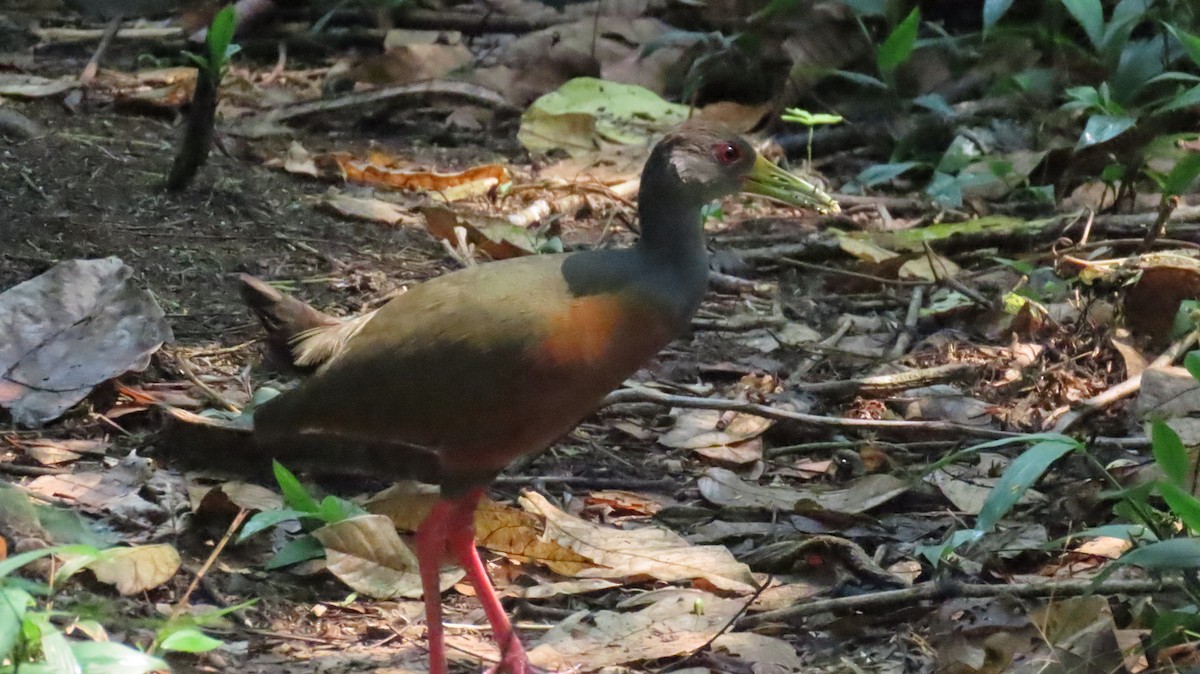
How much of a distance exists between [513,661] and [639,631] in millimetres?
332

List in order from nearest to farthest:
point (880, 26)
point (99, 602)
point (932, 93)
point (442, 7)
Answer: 1. point (99, 602)
2. point (932, 93)
3. point (880, 26)
4. point (442, 7)

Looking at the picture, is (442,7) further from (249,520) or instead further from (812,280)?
(249,520)

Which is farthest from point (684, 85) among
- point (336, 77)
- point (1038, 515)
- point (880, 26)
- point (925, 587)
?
point (925, 587)

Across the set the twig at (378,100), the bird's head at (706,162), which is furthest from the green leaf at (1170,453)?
the twig at (378,100)

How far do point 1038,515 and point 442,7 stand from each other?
642cm

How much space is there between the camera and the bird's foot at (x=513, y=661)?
11.6 ft

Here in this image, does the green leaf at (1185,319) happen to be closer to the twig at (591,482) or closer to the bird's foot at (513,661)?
the twig at (591,482)

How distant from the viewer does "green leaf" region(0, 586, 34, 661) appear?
7.70 feet

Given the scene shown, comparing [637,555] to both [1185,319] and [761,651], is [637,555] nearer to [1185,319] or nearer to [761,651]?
[761,651]

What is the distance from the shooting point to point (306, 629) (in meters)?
3.64

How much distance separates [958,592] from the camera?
11.3 ft

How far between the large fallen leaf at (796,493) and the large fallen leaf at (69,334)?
6.05 ft

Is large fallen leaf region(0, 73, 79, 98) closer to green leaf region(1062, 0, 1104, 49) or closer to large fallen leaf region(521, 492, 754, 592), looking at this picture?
large fallen leaf region(521, 492, 754, 592)

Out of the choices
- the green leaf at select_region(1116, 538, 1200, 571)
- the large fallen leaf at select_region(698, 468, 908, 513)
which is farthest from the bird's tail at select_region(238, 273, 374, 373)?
the green leaf at select_region(1116, 538, 1200, 571)
